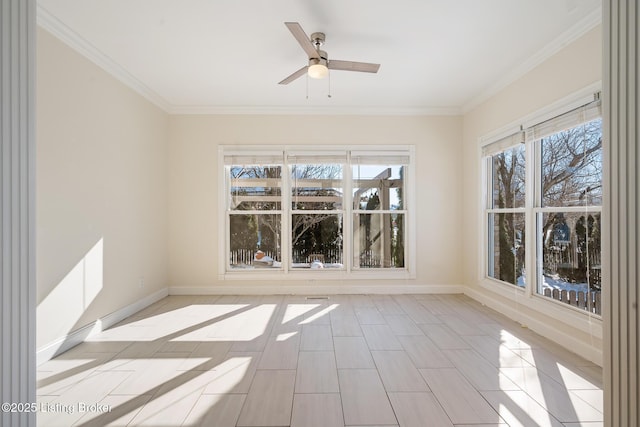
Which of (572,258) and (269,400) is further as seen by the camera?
(572,258)

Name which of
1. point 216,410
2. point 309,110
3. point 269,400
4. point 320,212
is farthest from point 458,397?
point 309,110

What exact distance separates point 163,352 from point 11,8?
8.63ft

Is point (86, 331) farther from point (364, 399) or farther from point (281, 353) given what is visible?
point (364, 399)

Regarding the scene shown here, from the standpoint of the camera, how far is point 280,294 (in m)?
4.89

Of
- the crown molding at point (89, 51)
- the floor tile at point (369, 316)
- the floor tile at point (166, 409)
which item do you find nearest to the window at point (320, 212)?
the floor tile at point (369, 316)

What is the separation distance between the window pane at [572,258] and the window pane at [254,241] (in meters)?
3.36

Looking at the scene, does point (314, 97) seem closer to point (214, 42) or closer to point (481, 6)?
point (214, 42)

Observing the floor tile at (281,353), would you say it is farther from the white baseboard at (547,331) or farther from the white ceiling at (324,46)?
the white ceiling at (324,46)

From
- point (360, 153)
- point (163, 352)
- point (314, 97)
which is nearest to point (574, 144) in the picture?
point (360, 153)

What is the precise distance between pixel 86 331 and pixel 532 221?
15.2 ft

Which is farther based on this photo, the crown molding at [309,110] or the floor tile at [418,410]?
the crown molding at [309,110]

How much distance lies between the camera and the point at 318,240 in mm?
5023

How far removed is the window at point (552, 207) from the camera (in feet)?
9.04

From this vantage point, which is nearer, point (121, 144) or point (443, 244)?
point (121, 144)
